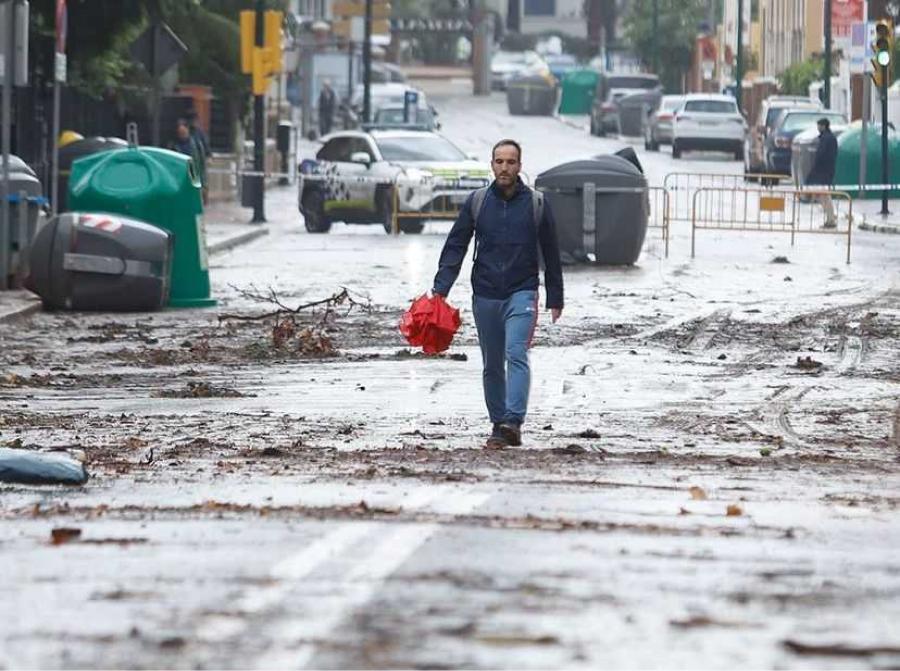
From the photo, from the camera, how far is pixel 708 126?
66062mm

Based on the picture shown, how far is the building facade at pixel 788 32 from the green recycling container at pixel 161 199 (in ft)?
184

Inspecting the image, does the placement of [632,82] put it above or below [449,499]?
above

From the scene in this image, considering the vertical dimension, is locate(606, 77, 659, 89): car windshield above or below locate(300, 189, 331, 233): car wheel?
above

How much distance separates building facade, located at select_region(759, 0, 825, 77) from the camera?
82.4m

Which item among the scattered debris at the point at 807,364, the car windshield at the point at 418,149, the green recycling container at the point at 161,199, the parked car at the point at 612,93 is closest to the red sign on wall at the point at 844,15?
the car windshield at the point at 418,149

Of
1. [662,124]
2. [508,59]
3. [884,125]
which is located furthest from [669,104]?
[508,59]

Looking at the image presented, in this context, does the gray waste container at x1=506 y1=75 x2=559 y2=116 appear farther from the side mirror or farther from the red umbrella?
the red umbrella

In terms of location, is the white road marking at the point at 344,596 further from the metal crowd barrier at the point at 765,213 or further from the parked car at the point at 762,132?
the parked car at the point at 762,132

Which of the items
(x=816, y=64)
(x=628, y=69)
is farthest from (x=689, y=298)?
(x=628, y=69)

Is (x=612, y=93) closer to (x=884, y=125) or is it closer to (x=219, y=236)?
(x=884, y=125)

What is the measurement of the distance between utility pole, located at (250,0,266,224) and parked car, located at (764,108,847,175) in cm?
1730

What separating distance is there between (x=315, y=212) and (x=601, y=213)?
9468 millimetres

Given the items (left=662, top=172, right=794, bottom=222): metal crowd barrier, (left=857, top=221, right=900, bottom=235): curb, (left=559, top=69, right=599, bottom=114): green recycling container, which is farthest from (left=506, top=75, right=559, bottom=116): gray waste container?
(left=857, top=221, right=900, bottom=235): curb

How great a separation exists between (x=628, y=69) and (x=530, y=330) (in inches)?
4484
